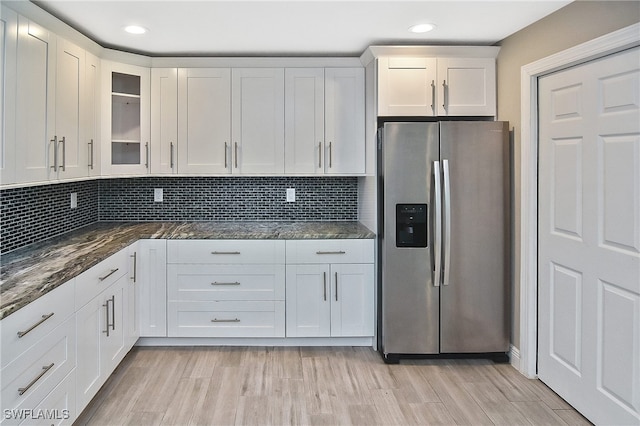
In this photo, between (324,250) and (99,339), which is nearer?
(99,339)

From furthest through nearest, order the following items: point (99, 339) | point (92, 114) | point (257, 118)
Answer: point (257, 118) < point (92, 114) < point (99, 339)

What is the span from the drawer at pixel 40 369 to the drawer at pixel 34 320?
0.03m

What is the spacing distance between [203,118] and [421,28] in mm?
1742

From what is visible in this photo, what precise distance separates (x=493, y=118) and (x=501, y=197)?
0.65m

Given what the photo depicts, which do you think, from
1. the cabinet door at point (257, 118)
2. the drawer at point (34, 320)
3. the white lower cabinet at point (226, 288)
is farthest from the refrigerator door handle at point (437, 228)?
the drawer at point (34, 320)

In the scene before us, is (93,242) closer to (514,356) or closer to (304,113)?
(304,113)

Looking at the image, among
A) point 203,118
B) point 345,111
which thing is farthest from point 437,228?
point 203,118

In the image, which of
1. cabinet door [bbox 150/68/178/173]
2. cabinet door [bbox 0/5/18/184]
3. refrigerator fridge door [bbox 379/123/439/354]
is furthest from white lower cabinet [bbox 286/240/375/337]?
cabinet door [bbox 0/5/18/184]

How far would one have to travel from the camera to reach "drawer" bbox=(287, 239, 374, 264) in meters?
3.36

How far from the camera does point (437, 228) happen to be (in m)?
3.07

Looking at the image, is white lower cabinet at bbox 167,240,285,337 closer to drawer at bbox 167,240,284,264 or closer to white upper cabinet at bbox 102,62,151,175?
drawer at bbox 167,240,284,264

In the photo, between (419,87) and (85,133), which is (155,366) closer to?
(85,133)

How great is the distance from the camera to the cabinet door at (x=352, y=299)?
3371 mm

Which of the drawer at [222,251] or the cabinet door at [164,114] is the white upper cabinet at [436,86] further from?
the cabinet door at [164,114]
